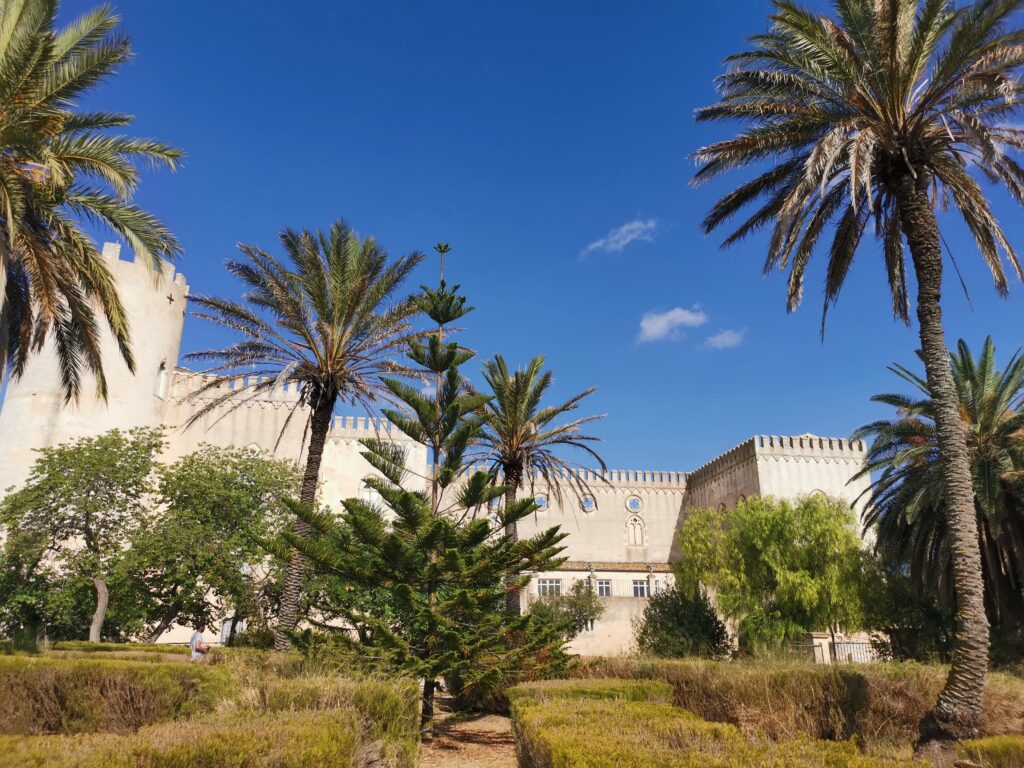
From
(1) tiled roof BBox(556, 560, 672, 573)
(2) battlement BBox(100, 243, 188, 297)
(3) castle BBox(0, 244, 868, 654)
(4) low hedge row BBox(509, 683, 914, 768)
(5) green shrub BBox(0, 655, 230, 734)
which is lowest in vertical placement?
(5) green shrub BBox(0, 655, 230, 734)

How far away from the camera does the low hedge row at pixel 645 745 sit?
4.25 meters

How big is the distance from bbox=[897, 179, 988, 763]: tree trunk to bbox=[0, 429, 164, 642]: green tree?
18.2 m

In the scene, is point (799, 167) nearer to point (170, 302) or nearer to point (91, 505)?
point (91, 505)

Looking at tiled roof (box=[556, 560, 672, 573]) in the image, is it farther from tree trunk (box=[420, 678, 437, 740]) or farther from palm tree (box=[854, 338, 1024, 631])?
tree trunk (box=[420, 678, 437, 740])

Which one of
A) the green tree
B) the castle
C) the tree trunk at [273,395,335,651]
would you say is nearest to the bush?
the tree trunk at [273,395,335,651]

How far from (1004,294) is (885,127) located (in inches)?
154

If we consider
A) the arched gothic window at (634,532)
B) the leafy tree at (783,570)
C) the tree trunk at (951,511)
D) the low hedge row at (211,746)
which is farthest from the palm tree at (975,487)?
the arched gothic window at (634,532)

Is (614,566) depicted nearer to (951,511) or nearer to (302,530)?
(302,530)

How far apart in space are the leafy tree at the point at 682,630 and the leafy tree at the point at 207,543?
11426 millimetres

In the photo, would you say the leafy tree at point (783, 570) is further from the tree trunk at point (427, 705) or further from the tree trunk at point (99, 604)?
the tree trunk at point (99, 604)

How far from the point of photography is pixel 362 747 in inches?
237

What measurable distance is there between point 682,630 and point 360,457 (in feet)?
53.4

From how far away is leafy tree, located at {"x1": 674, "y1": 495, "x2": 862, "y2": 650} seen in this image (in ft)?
71.3

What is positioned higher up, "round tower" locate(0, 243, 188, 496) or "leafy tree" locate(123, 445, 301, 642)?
"round tower" locate(0, 243, 188, 496)
